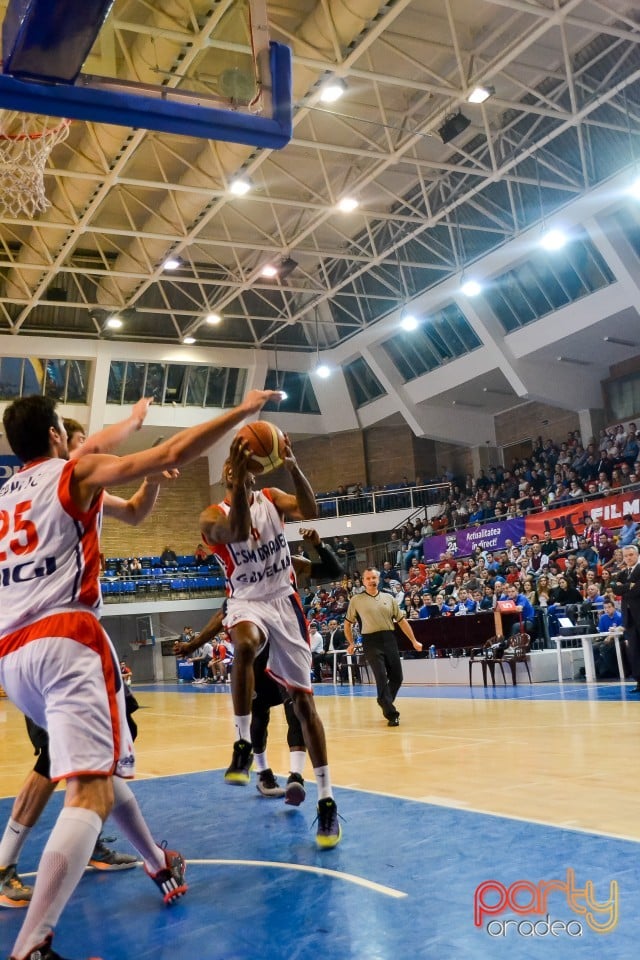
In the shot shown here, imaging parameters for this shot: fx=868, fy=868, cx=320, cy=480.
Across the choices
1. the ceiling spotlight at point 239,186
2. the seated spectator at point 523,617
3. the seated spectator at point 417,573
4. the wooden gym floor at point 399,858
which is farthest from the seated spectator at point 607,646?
the ceiling spotlight at point 239,186

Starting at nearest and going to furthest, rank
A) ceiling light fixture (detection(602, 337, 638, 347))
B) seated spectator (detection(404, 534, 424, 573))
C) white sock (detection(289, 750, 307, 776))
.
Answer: white sock (detection(289, 750, 307, 776)) < ceiling light fixture (detection(602, 337, 638, 347)) < seated spectator (detection(404, 534, 424, 573))

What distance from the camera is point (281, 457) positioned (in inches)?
178

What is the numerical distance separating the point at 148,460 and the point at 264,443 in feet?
5.24

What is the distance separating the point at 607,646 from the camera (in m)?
14.3

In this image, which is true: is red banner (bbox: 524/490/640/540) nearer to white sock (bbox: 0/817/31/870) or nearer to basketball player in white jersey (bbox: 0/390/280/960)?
white sock (bbox: 0/817/31/870)

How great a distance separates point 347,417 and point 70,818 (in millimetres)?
31293

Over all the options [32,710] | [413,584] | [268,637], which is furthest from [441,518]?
[32,710]

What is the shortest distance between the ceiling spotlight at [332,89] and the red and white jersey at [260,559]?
12.8 m

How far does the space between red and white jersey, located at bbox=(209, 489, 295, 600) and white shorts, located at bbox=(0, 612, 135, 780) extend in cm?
220

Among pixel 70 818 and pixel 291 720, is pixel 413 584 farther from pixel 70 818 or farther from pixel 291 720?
pixel 70 818

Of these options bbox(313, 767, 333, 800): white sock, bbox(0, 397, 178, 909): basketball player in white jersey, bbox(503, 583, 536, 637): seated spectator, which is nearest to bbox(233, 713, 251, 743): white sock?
bbox(313, 767, 333, 800): white sock

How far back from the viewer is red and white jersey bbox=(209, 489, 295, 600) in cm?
529

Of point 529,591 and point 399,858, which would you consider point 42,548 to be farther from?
point 529,591

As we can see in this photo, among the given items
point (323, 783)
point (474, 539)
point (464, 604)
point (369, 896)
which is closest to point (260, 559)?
point (323, 783)
